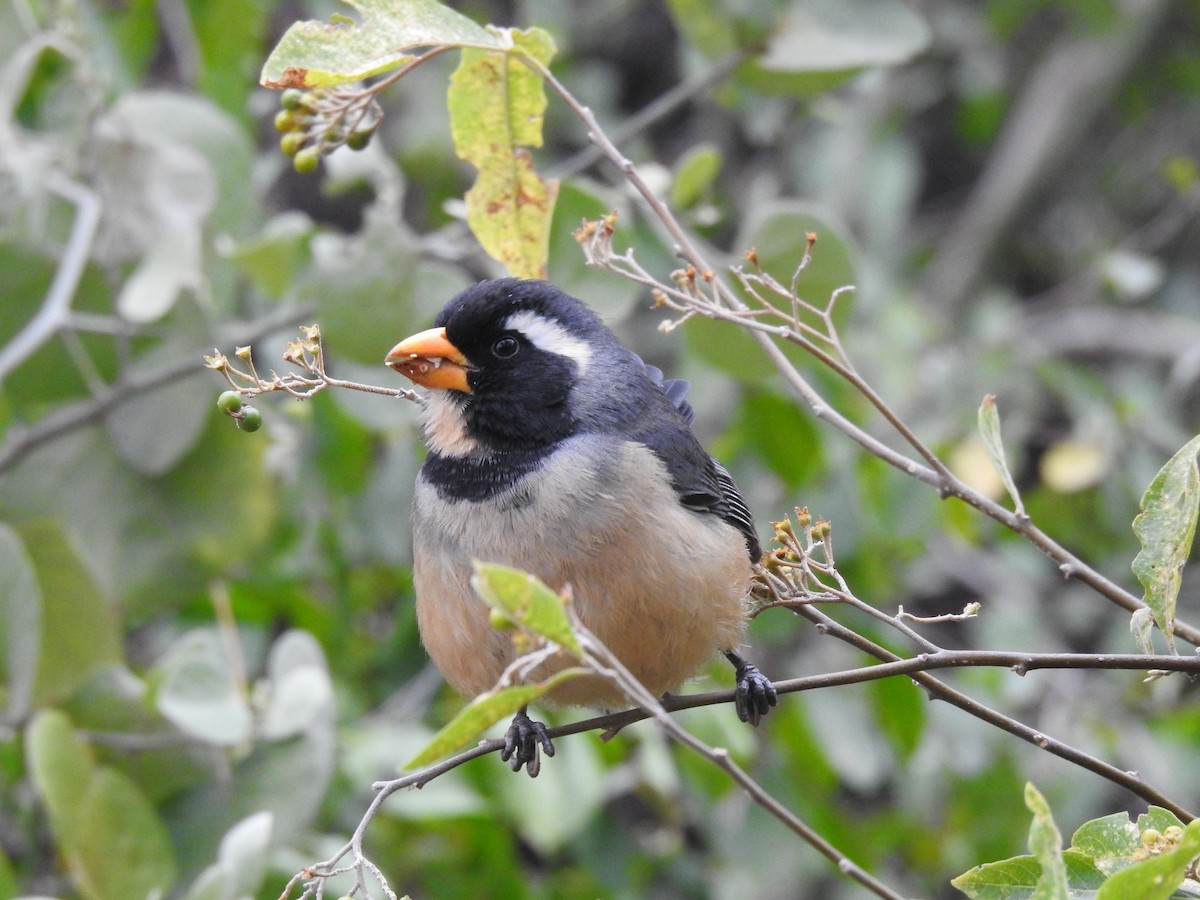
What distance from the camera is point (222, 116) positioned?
4.66 m

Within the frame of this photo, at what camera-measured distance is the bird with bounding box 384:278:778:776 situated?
10.1 feet

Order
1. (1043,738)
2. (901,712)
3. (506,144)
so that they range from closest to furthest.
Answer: (1043,738) → (506,144) → (901,712)

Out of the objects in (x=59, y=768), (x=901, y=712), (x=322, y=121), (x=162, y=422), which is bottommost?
(x=901, y=712)

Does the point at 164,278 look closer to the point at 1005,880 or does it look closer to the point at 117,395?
the point at 117,395

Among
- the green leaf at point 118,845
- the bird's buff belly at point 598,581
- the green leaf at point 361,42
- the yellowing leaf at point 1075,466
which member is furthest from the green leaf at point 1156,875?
the yellowing leaf at point 1075,466

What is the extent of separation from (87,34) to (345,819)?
9.31 ft

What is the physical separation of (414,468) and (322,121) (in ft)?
7.78

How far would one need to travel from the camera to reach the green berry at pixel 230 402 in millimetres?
2594

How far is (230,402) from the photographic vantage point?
2629 millimetres

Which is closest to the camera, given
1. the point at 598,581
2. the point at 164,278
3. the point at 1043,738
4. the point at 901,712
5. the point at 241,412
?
the point at 1043,738

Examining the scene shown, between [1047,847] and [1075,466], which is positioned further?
[1075,466]

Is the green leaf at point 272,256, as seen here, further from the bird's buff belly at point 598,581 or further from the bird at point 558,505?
the bird's buff belly at point 598,581

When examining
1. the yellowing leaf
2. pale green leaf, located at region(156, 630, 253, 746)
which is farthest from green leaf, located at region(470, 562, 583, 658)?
the yellowing leaf

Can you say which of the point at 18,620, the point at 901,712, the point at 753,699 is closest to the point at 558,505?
the point at 753,699
